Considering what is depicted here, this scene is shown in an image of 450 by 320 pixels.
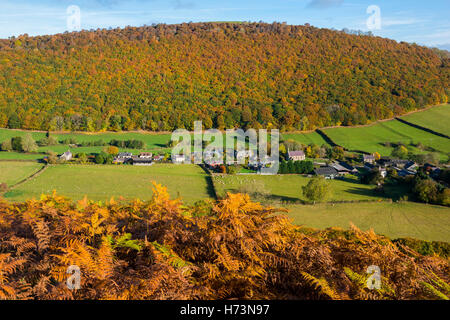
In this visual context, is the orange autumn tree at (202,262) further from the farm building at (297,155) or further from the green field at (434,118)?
the green field at (434,118)

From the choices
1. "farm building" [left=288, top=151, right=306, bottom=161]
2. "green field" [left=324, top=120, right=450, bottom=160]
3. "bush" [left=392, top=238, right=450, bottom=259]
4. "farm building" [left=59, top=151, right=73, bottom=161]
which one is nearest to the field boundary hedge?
"green field" [left=324, top=120, right=450, bottom=160]

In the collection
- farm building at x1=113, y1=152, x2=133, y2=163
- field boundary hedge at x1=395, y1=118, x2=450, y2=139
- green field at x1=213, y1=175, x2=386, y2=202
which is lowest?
green field at x1=213, y1=175, x2=386, y2=202

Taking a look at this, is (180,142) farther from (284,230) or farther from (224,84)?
(284,230)

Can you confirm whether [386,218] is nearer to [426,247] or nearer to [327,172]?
[426,247]

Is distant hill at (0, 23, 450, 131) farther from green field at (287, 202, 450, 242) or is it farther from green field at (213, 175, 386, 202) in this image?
green field at (287, 202, 450, 242)

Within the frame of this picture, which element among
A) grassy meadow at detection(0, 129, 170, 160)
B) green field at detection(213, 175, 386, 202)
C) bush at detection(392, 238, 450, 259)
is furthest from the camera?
grassy meadow at detection(0, 129, 170, 160)
